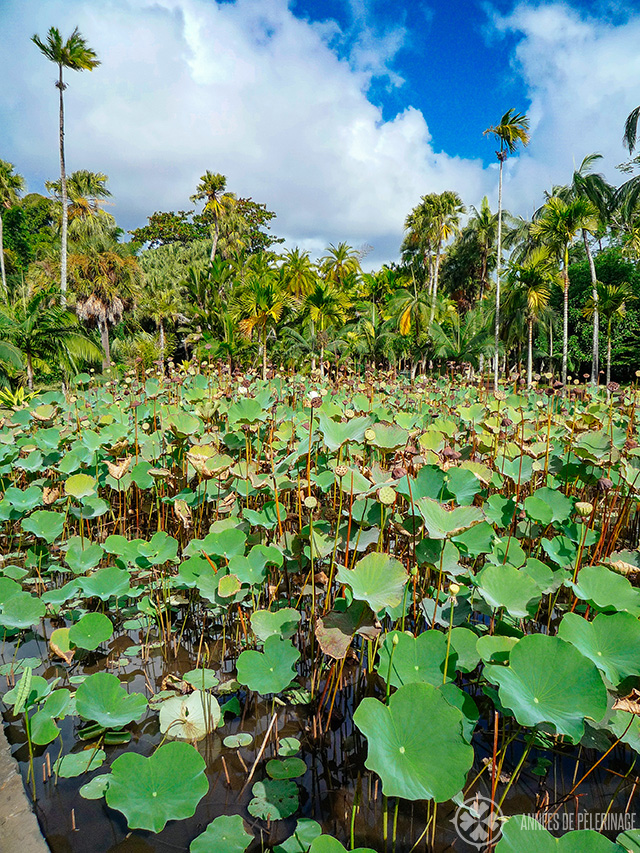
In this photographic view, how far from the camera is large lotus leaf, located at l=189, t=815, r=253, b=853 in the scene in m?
0.95

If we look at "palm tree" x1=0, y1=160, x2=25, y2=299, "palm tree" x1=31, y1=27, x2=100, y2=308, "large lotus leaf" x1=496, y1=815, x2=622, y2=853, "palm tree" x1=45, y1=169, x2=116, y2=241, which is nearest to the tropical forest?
"large lotus leaf" x1=496, y1=815, x2=622, y2=853

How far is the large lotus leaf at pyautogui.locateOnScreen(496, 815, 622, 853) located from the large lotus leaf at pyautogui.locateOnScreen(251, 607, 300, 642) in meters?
0.74

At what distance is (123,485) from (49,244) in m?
28.7

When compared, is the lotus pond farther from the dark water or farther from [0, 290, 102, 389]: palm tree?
[0, 290, 102, 389]: palm tree

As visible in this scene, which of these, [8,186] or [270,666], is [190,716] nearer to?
[270,666]

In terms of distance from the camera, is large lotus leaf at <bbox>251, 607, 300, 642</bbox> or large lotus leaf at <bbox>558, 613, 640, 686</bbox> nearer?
large lotus leaf at <bbox>558, 613, 640, 686</bbox>

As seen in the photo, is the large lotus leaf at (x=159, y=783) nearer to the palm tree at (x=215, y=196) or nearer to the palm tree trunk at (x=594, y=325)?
the palm tree trunk at (x=594, y=325)

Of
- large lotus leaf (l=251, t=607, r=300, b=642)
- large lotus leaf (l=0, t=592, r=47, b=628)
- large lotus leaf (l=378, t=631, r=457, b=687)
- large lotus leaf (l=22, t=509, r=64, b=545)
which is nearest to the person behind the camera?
large lotus leaf (l=378, t=631, r=457, b=687)

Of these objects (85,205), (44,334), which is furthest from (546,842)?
(85,205)

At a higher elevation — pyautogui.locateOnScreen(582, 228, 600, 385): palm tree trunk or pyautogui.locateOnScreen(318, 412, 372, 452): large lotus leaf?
pyautogui.locateOnScreen(582, 228, 600, 385): palm tree trunk

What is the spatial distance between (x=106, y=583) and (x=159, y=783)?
87 centimetres

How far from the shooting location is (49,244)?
25203 mm

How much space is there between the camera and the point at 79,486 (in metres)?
2.06

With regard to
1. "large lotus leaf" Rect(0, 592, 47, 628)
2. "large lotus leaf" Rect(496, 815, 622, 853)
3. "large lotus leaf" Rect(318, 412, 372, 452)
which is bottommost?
"large lotus leaf" Rect(496, 815, 622, 853)
